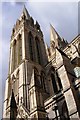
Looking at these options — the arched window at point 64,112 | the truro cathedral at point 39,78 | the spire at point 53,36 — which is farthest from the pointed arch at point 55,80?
the spire at point 53,36

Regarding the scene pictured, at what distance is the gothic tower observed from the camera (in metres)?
20.0

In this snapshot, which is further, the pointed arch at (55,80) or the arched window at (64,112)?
the pointed arch at (55,80)

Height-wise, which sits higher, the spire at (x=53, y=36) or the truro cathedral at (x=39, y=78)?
the spire at (x=53, y=36)

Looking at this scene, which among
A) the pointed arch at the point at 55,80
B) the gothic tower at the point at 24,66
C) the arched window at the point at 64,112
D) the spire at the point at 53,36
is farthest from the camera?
the spire at the point at 53,36

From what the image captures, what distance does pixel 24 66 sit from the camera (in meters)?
25.8

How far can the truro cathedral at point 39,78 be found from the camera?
15891 millimetres

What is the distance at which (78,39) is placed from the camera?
85.5ft

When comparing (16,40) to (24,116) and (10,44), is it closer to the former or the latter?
(10,44)

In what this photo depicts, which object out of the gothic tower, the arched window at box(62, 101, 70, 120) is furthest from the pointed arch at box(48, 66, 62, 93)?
the arched window at box(62, 101, 70, 120)

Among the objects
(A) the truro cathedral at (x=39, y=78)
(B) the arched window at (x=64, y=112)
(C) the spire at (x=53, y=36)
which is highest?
(C) the spire at (x=53, y=36)

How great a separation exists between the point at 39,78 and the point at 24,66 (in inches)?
97.5

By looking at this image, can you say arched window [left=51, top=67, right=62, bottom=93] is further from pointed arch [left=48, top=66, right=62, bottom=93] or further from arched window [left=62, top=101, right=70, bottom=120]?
arched window [left=62, top=101, right=70, bottom=120]

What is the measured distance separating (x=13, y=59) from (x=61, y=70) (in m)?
15.3

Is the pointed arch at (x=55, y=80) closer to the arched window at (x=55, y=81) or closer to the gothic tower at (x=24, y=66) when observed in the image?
the arched window at (x=55, y=81)
